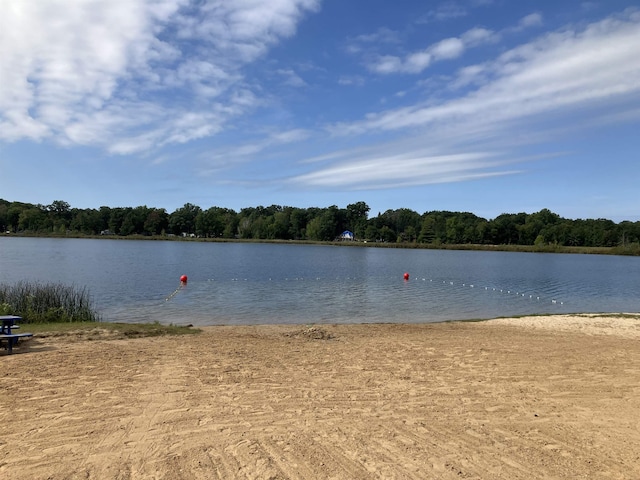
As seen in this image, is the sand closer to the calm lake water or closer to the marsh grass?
the marsh grass

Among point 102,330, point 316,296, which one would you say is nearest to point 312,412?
point 102,330

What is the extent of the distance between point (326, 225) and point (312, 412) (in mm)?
132905

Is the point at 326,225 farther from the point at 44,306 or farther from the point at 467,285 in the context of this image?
the point at 44,306

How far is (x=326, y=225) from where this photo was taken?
5477 inches

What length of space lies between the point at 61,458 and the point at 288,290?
23.9 m

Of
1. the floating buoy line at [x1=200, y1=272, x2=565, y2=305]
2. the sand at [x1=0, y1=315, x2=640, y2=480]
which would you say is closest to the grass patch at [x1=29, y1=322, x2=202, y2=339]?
the sand at [x1=0, y1=315, x2=640, y2=480]

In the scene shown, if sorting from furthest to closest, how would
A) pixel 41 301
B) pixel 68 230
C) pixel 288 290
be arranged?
pixel 68 230
pixel 288 290
pixel 41 301

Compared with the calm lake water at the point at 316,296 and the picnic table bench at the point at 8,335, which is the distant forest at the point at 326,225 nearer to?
the calm lake water at the point at 316,296

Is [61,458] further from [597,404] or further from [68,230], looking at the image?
[68,230]

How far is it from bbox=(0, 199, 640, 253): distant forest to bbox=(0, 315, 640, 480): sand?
118011 mm

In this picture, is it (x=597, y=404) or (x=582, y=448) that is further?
(x=597, y=404)

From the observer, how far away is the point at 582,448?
5500 millimetres

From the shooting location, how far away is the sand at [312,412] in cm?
488

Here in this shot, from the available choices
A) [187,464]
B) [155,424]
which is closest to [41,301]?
[155,424]
